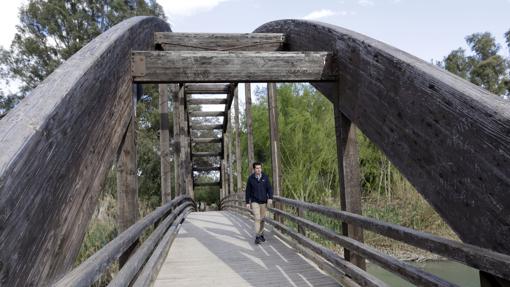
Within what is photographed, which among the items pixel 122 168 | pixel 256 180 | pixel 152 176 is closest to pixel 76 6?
pixel 152 176

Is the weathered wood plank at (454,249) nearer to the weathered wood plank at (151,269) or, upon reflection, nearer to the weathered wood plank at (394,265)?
the weathered wood plank at (394,265)

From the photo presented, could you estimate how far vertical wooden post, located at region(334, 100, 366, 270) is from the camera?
3.33 m

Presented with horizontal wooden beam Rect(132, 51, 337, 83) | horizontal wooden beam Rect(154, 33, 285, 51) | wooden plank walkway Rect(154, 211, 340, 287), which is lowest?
wooden plank walkway Rect(154, 211, 340, 287)

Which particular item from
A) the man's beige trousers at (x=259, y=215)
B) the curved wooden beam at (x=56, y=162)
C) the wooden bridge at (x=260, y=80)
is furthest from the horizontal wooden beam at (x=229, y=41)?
the man's beige trousers at (x=259, y=215)

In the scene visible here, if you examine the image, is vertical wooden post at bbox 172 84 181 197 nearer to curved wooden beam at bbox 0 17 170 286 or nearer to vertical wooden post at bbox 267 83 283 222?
vertical wooden post at bbox 267 83 283 222

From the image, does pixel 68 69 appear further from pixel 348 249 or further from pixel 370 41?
pixel 348 249

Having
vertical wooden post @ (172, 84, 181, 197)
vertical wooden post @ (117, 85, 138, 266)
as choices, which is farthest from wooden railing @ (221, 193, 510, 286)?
vertical wooden post @ (172, 84, 181, 197)

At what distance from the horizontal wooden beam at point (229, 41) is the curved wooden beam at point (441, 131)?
1664 mm

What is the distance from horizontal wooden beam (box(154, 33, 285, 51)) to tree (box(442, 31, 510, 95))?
29.3 meters

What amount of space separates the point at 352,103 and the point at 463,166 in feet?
4.15

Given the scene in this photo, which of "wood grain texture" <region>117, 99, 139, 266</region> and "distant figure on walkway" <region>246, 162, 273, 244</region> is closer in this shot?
"wood grain texture" <region>117, 99, 139, 266</region>

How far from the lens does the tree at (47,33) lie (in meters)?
21.5

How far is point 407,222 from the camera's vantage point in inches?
440

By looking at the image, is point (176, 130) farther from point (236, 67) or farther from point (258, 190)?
point (236, 67)
